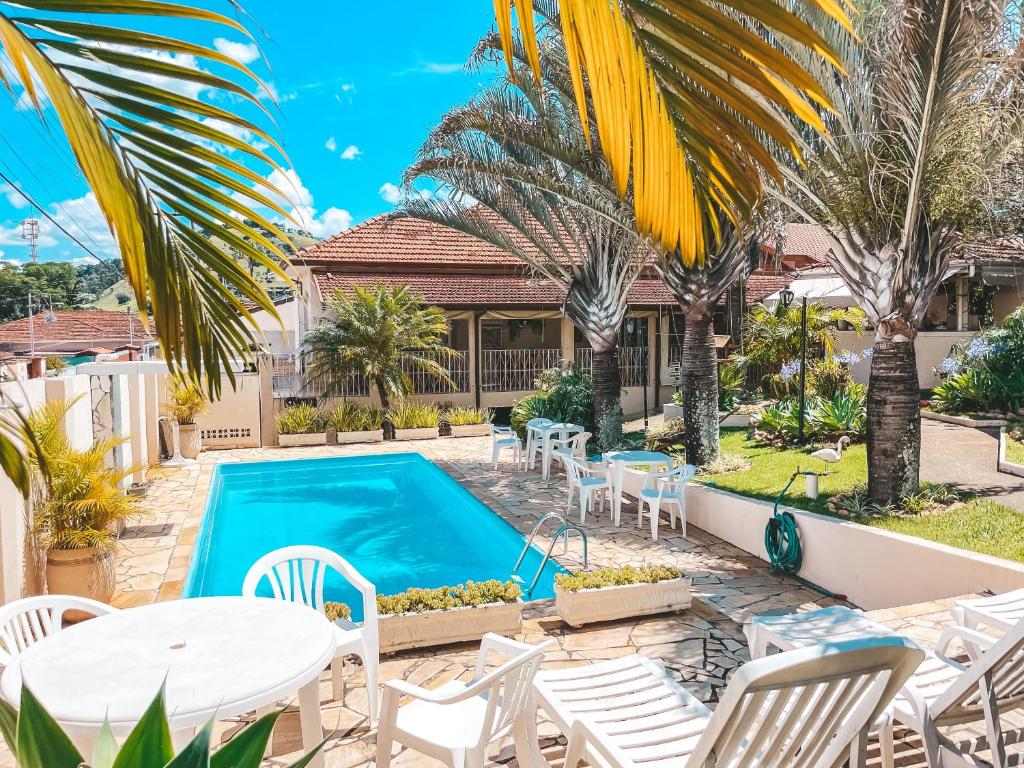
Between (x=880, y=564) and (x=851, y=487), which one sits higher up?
(x=851, y=487)

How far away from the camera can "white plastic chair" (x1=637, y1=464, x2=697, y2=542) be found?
9.23m

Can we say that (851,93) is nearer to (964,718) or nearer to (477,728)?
(964,718)

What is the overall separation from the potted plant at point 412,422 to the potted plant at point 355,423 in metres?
0.35

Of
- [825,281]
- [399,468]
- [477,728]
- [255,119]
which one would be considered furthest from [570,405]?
[255,119]

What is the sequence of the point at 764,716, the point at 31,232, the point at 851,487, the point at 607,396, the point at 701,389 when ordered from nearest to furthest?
the point at 764,716 < the point at 851,487 < the point at 701,389 < the point at 607,396 < the point at 31,232

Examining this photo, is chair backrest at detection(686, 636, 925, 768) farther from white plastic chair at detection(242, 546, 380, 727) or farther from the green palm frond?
white plastic chair at detection(242, 546, 380, 727)

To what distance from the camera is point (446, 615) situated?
234 inches

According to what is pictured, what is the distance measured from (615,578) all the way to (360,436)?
1163cm

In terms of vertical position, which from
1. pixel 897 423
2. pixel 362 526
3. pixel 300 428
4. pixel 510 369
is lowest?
pixel 362 526

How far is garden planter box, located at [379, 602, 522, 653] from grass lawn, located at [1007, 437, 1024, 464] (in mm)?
7332

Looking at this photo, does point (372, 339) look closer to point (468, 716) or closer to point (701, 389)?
point (701, 389)

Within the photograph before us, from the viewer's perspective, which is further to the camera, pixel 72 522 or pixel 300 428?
pixel 300 428

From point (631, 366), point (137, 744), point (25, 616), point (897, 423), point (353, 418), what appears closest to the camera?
point (137, 744)

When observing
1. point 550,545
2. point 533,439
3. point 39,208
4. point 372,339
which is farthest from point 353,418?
point 39,208
